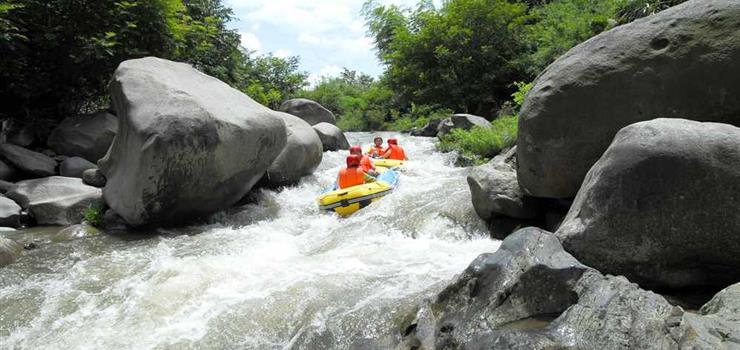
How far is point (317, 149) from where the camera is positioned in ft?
36.9

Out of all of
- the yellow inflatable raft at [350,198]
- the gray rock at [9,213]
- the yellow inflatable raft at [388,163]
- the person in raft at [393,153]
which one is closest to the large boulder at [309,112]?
the person in raft at [393,153]

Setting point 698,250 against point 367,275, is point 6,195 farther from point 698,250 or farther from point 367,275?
point 698,250

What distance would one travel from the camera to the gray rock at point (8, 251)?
19.0 ft

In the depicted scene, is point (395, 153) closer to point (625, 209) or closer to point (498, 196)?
point (498, 196)

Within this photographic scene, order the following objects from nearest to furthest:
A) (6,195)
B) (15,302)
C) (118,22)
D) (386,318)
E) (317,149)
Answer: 1. (386,318)
2. (15,302)
3. (6,195)
4. (118,22)
5. (317,149)

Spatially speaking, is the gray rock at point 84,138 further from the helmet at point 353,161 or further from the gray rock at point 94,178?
the helmet at point 353,161

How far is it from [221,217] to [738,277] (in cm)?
670

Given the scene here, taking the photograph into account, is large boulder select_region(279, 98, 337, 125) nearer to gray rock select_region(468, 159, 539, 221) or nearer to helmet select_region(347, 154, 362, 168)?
helmet select_region(347, 154, 362, 168)

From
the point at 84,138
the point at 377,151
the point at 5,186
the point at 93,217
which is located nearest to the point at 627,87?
the point at 93,217

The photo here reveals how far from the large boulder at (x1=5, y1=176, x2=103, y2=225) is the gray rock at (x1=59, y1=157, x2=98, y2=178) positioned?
735mm

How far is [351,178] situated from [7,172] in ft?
19.3

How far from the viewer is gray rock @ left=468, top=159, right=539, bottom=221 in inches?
239

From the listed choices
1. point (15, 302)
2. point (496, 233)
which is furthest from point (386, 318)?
point (15, 302)

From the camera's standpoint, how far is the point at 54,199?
7.79 m
